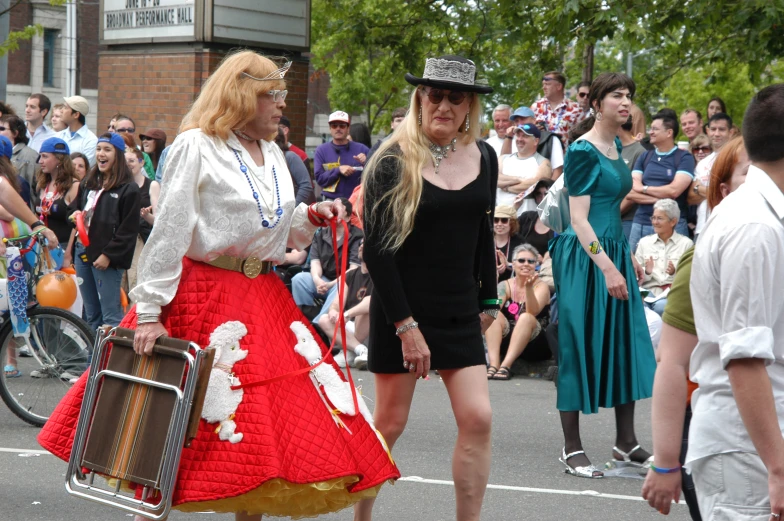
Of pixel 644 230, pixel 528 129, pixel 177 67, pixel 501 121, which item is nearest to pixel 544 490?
pixel 644 230

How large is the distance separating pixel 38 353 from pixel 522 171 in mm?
6129

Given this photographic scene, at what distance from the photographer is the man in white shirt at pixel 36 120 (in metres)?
14.0

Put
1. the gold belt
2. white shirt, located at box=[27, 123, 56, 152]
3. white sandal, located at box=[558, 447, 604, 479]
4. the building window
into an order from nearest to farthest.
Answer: the gold belt → white sandal, located at box=[558, 447, 604, 479] → white shirt, located at box=[27, 123, 56, 152] → the building window

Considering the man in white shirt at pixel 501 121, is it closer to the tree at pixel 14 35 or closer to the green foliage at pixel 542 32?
the green foliage at pixel 542 32

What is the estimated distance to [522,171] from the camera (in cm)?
1213

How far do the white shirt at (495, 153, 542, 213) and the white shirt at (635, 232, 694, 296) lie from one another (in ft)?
5.58

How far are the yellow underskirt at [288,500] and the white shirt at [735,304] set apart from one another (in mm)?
1536

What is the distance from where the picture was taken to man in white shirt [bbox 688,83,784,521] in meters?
2.66

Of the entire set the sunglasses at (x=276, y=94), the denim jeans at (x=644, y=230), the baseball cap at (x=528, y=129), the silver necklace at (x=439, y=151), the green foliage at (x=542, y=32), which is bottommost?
the denim jeans at (x=644, y=230)

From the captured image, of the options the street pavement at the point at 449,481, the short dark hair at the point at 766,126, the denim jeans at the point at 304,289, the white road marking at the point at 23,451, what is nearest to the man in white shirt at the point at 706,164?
the street pavement at the point at 449,481

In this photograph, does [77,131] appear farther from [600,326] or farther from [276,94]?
[276,94]

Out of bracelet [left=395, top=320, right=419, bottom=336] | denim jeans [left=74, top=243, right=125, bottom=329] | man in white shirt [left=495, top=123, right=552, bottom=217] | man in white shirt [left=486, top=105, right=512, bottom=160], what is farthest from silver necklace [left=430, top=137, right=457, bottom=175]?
man in white shirt [left=486, top=105, right=512, bottom=160]

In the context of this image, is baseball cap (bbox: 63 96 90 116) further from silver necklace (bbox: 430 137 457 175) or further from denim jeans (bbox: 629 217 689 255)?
silver necklace (bbox: 430 137 457 175)

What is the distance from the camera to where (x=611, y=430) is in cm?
780
